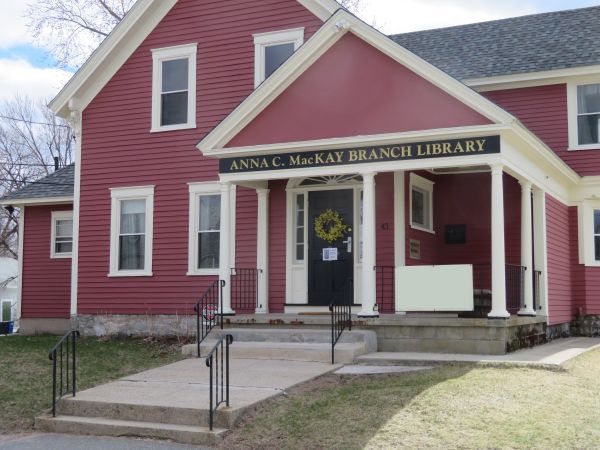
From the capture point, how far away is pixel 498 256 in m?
12.5

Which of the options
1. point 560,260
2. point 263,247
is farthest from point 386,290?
point 560,260

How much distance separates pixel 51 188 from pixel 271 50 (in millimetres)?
7702

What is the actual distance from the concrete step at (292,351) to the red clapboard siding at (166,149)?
3487mm

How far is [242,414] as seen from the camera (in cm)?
904

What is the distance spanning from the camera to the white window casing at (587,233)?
56.7 feet

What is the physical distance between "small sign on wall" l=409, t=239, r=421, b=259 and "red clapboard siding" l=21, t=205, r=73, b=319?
9.93m

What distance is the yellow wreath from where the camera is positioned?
623 inches

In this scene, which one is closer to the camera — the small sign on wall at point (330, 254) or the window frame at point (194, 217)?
the small sign on wall at point (330, 254)

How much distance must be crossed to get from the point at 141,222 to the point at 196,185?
1771 mm

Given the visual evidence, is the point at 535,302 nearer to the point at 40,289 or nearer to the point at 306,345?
the point at 306,345

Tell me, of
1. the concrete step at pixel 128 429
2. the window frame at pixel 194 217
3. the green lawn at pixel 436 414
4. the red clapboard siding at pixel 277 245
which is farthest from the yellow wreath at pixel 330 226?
the concrete step at pixel 128 429

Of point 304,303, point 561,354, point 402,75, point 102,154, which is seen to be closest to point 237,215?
point 304,303

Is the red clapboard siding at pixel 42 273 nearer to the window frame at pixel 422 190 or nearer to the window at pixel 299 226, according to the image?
the window at pixel 299 226

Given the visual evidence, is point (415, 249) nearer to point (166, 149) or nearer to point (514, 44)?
point (514, 44)
